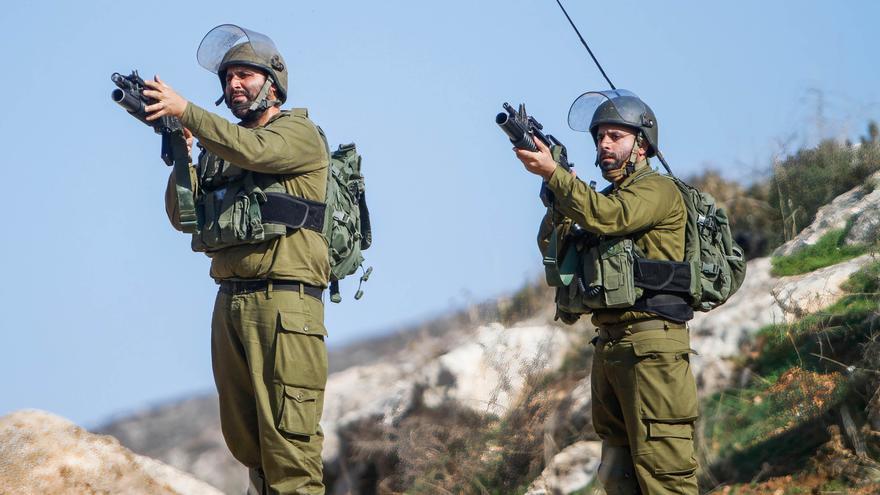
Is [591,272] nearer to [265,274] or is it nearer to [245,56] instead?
[265,274]

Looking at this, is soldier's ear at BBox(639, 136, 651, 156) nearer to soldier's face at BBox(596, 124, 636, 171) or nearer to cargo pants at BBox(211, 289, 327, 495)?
soldier's face at BBox(596, 124, 636, 171)

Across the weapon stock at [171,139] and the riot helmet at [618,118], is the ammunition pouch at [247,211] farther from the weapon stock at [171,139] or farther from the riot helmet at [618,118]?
the riot helmet at [618,118]

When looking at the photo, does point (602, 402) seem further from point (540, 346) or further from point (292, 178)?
point (540, 346)

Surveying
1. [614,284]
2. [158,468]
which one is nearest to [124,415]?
[158,468]

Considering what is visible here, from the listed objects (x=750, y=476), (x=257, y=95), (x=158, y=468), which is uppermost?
(x=257, y=95)

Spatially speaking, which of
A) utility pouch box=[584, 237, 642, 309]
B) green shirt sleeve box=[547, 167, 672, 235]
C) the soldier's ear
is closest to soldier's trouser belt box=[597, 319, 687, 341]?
utility pouch box=[584, 237, 642, 309]

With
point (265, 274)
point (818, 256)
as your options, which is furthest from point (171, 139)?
point (818, 256)

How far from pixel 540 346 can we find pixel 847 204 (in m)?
3.25

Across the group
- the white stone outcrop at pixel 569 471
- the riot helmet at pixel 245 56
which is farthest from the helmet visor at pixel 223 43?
the white stone outcrop at pixel 569 471

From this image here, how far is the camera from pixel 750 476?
330 inches

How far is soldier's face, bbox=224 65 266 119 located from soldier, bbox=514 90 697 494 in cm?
146

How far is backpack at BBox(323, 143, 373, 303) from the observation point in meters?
6.39

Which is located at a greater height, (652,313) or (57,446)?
(652,313)

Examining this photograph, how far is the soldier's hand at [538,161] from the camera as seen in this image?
6117 mm
